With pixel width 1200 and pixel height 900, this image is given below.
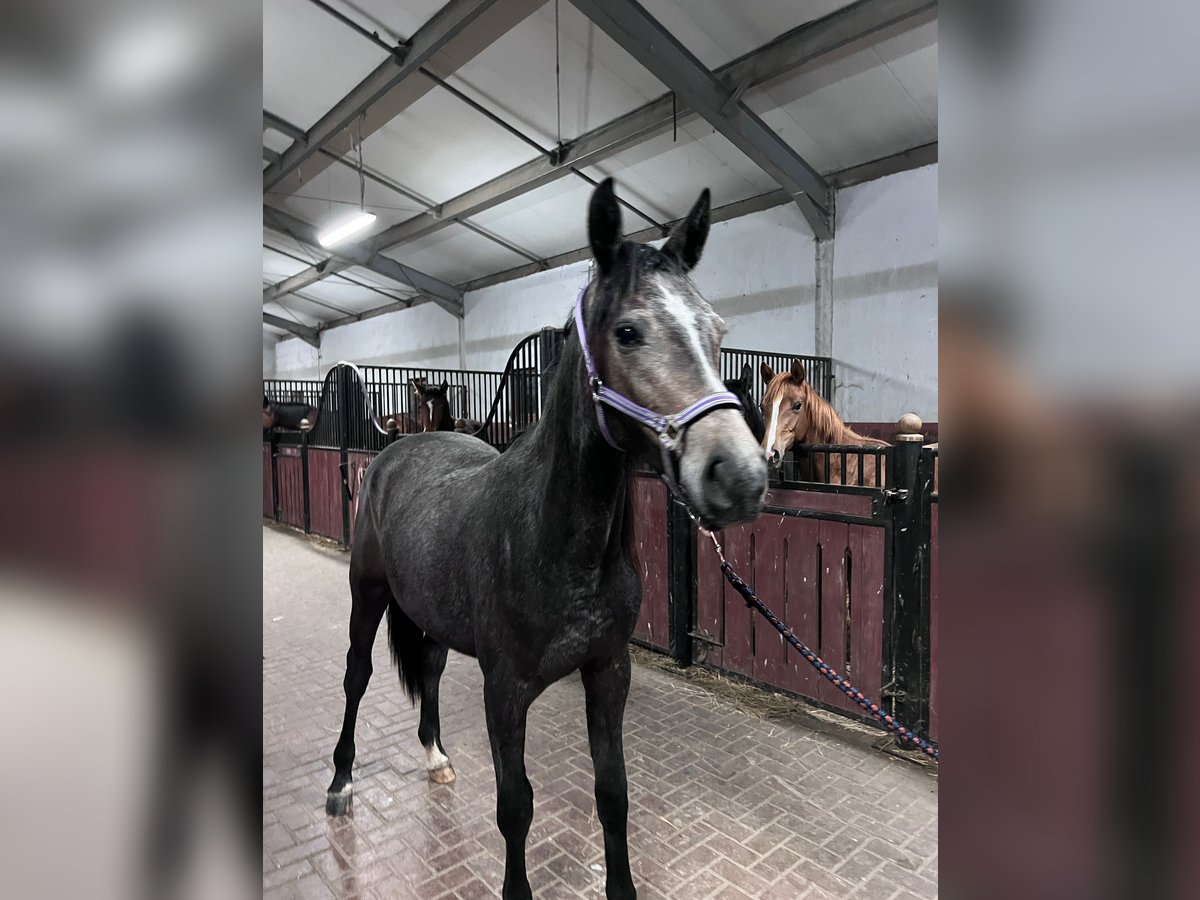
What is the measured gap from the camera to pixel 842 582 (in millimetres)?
3125

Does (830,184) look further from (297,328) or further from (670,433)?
(297,328)

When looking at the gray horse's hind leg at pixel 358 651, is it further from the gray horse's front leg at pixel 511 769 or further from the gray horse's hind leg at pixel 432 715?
the gray horse's front leg at pixel 511 769

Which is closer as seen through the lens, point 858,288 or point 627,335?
point 627,335

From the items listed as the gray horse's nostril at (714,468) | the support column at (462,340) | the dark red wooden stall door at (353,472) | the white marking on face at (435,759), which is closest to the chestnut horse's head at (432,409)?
the dark red wooden stall door at (353,472)

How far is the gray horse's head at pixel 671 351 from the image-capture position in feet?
3.63

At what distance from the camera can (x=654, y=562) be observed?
414 centimetres

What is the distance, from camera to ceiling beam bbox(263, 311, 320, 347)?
18.5 m

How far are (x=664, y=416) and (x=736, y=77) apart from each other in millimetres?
5679

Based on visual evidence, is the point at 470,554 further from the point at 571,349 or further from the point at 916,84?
the point at 916,84

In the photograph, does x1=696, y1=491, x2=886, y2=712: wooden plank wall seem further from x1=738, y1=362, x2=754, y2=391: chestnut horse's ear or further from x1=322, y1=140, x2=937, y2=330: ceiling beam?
x1=322, y1=140, x2=937, y2=330: ceiling beam

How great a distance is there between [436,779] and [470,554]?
50.8 inches

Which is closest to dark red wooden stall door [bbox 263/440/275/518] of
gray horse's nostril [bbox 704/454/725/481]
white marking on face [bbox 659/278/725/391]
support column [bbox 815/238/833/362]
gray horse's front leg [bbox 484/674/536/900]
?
support column [bbox 815/238/833/362]

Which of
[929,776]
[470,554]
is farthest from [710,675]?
[470,554]

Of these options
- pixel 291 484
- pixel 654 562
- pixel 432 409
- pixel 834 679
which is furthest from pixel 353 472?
pixel 834 679
